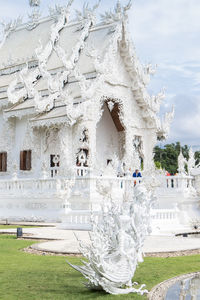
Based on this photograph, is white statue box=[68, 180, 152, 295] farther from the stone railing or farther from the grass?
the stone railing

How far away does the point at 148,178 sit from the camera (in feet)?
51.1

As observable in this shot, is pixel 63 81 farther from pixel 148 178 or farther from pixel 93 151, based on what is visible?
pixel 148 178

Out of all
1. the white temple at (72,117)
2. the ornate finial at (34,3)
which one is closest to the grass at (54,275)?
the white temple at (72,117)

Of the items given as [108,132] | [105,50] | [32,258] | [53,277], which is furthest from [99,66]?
[53,277]

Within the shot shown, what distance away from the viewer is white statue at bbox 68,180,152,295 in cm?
464

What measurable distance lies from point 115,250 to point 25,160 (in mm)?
14243

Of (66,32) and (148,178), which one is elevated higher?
(66,32)

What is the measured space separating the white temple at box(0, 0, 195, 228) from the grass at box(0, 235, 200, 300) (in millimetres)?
5835

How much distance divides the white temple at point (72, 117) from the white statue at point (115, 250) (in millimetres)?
7741

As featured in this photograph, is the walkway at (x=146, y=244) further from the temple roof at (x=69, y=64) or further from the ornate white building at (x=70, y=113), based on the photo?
the temple roof at (x=69, y=64)

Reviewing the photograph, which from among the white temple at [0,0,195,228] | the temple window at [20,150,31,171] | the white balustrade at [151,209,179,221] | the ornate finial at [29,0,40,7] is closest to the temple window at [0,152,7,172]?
the white temple at [0,0,195,228]

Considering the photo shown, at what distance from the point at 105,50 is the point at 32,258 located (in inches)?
481

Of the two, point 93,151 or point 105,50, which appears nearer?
point 93,151

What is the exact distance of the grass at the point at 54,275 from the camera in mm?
4785
